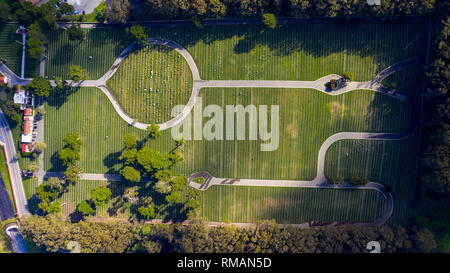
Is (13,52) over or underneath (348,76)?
over

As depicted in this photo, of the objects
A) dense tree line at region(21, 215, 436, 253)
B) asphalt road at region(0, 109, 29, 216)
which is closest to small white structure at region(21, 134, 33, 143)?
asphalt road at region(0, 109, 29, 216)

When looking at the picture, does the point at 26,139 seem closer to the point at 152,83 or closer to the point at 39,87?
the point at 39,87

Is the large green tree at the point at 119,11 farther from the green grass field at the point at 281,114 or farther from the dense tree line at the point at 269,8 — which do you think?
the green grass field at the point at 281,114

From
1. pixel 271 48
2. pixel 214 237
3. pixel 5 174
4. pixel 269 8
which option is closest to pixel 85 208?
pixel 5 174

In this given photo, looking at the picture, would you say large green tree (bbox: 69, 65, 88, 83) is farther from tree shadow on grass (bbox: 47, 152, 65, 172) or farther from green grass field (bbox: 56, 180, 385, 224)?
green grass field (bbox: 56, 180, 385, 224)

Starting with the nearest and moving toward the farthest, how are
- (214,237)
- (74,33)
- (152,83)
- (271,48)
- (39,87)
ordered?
(214,237)
(74,33)
(39,87)
(271,48)
(152,83)
